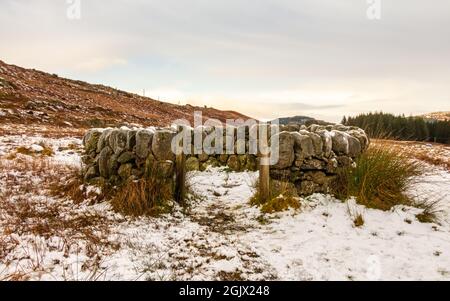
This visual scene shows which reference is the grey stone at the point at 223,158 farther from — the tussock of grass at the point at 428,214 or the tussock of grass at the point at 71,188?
the tussock of grass at the point at 428,214

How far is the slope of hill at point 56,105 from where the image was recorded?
78.8 ft

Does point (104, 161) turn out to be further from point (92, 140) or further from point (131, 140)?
point (92, 140)

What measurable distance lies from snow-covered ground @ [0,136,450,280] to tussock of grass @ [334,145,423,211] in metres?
0.19

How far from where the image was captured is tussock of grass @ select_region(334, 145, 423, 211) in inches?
217

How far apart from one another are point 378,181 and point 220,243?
3.01 m

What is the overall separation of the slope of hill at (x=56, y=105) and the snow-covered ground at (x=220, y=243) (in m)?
19.4

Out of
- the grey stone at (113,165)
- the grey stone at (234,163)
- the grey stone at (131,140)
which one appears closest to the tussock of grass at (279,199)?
the grey stone at (131,140)

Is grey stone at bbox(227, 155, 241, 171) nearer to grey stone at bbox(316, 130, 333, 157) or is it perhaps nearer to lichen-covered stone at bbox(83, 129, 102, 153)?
grey stone at bbox(316, 130, 333, 157)

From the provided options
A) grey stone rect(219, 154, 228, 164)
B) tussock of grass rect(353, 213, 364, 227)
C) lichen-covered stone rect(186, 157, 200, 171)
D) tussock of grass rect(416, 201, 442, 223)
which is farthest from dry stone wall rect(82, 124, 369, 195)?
grey stone rect(219, 154, 228, 164)

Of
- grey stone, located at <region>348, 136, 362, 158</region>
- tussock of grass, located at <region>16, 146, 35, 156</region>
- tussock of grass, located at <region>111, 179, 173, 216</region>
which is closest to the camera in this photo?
tussock of grass, located at <region>111, 179, 173, 216</region>

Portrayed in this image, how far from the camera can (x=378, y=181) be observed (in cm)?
570

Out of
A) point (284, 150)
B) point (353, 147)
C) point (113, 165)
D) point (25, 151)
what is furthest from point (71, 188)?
point (353, 147)
